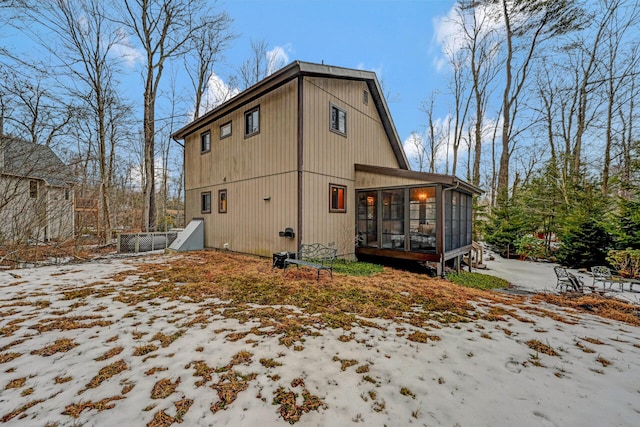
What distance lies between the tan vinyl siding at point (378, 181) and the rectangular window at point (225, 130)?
5.14 meters

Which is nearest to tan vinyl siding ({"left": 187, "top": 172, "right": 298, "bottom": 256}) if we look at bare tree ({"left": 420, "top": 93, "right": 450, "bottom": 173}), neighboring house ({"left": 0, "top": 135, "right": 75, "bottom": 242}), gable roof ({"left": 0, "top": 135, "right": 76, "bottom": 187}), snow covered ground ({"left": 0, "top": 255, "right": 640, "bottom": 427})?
snow covered ground ({"left": 0, "top": 255, "right": 640, "bottom": 427})

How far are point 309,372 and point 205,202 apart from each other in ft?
32.8

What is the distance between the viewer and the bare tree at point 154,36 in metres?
10.9

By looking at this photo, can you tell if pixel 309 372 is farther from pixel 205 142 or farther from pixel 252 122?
pixel 205 142

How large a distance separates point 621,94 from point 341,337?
1631cm

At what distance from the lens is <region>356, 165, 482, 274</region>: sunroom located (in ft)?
22.7

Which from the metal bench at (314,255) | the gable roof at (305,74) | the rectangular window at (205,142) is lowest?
the metal bench at (314,255)

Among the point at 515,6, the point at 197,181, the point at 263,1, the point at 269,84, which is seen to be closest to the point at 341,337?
the point at 269,84

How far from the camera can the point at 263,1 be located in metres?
11.3

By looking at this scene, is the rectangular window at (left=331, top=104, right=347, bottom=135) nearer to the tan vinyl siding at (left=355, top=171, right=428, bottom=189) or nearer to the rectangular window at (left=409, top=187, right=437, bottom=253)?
the tan vinyl siding at (left=355, top=171, right=428, bottom=189)

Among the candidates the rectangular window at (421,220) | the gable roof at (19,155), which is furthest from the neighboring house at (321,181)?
the gable roof at (19,155)

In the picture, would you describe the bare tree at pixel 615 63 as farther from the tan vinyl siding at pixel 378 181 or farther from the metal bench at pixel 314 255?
the metal bench at pixel 314 255

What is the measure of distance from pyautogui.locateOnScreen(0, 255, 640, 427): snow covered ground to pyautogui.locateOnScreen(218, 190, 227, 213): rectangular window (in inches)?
246

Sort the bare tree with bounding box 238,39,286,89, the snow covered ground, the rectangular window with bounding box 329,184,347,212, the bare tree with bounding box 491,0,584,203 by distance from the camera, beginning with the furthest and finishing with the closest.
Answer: the bare tree with bounding box 238,39,286,89 < the bare tree with bounding box 491,0,584,203 < the rectangular window with bounding box 329,184,347,212 < the snow covered ground
